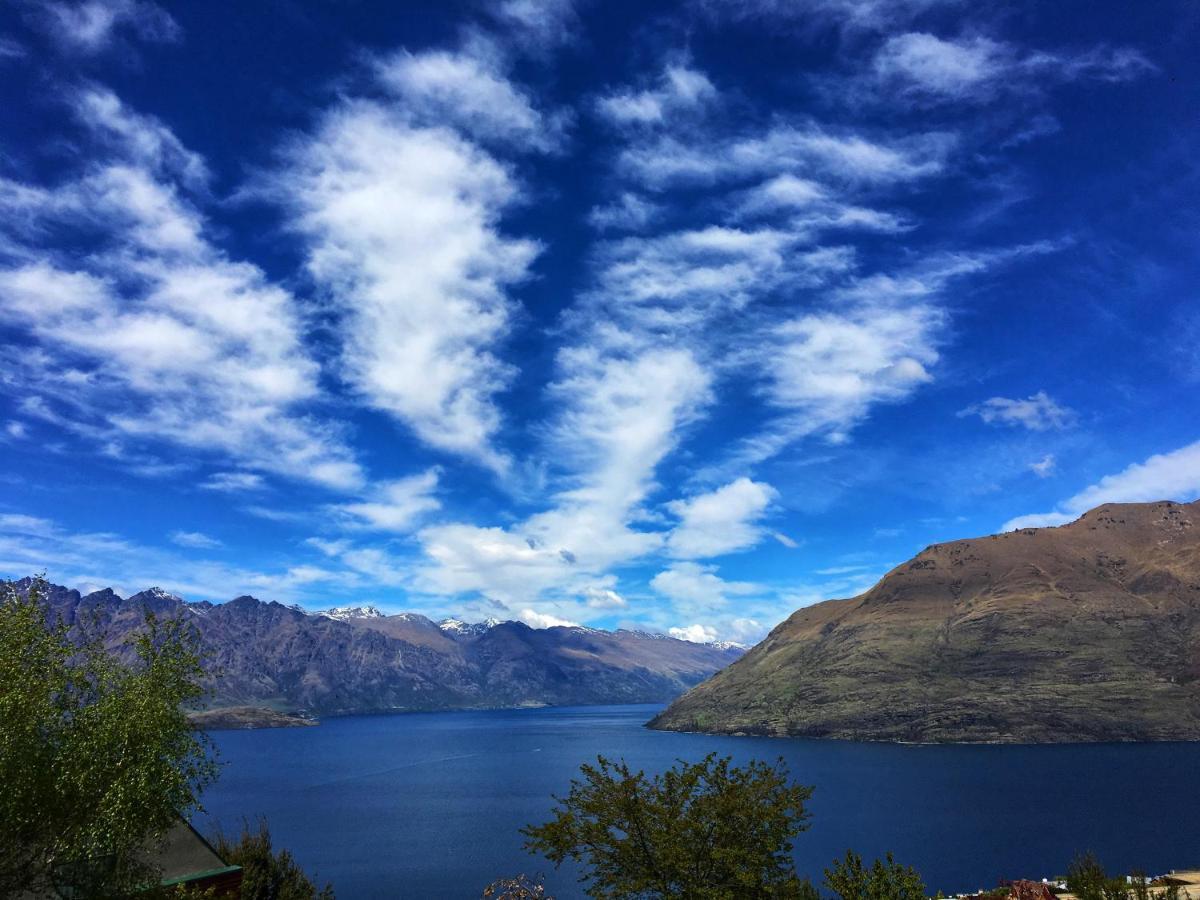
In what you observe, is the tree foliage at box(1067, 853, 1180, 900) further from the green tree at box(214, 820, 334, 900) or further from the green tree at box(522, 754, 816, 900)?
the green tree at box(214, 820, 334, 900)

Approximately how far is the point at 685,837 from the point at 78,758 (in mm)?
28736

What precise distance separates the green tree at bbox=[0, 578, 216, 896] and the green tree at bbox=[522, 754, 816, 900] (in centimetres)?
1804

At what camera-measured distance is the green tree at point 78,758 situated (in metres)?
27.0

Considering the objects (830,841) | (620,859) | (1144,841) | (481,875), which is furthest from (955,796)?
(620,859)

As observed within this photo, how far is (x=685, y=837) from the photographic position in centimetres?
3675

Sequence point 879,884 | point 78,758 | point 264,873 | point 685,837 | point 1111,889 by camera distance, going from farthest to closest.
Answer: point 264,873, point 1111,889, point 685,837, point 78,758, point 879,884

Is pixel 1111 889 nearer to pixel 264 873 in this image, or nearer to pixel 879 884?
pixel 879 884

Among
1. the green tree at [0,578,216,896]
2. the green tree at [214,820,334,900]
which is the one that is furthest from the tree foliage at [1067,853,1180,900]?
the green tree at [214,820,334,900]

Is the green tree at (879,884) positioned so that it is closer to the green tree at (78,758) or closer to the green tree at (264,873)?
the green tree at (78,758)

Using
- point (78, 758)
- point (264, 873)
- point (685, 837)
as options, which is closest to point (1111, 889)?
point (685, 837)

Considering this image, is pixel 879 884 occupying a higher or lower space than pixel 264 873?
higher

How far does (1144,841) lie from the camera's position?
140 metres

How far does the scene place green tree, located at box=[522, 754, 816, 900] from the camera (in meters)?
35.5

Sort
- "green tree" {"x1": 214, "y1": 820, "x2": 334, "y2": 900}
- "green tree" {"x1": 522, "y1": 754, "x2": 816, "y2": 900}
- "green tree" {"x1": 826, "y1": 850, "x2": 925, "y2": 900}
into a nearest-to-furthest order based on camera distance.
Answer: "green tree" {"x1": 826, "y1": 850, "x2": 925, "y2": 900} → "green tree" {"x1": 522, "y1": 754, "x2": 816, "y2": 900} → "green tree" {"x1": 214, "y1": 820, "x2": 334, "y2": 900}
